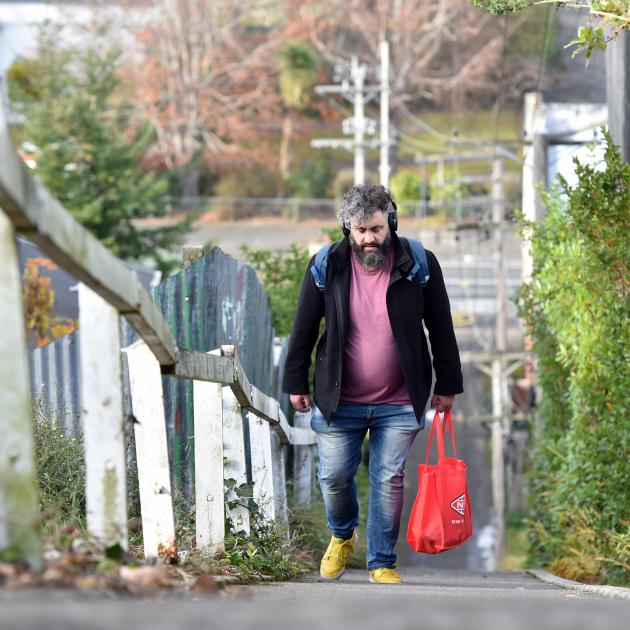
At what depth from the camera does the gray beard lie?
6.27 meters

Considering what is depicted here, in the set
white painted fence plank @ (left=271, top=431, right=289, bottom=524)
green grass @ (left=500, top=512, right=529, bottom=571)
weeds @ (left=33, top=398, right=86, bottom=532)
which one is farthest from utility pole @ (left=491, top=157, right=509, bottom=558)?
weeds @ (left=33, top=398, right=86, bottom=532)

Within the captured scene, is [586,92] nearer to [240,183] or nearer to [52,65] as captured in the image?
[52,65]

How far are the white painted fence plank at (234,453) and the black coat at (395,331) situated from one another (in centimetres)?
54

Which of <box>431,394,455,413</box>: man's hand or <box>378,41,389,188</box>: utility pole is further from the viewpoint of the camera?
<box>378,41,389,188</box>: utility pole

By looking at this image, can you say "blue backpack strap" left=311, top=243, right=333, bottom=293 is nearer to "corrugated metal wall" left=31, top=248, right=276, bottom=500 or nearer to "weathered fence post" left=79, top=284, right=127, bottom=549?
"corrugated metal wall" left=31, top=248, right=276, bottom=500

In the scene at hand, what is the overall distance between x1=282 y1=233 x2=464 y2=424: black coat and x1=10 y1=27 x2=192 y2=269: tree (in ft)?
69.1

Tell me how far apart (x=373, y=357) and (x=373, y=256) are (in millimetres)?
491

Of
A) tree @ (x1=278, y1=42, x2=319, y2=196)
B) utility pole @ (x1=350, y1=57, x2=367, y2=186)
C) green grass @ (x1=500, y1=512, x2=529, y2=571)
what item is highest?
tree @ (x1=278, y1=42, x2=319, y2=196)

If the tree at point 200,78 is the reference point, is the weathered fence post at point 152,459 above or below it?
below

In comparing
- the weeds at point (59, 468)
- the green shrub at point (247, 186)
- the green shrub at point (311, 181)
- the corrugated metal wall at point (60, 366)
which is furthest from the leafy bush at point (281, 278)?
the green shrub at point (311, 181)

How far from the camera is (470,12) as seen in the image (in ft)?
172

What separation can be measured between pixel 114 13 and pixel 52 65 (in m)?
22.4

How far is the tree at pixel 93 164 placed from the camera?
28.2 m

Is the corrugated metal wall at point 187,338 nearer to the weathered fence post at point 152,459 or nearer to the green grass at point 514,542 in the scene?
the weathered fence post at point 152,459
